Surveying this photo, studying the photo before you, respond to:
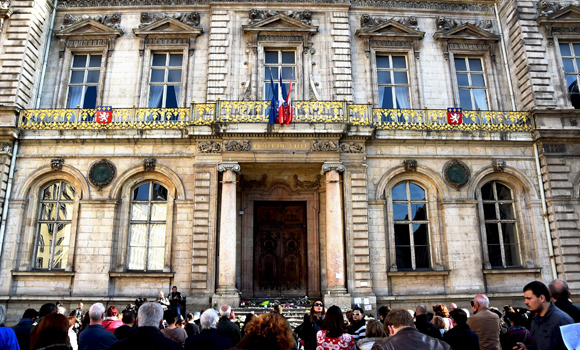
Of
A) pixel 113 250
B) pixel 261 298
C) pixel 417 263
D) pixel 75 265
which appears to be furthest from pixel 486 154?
pixel 75 265

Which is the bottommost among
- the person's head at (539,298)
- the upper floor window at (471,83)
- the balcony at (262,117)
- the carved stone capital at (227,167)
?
the person's head at (539,298)

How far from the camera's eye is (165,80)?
16.9 metres

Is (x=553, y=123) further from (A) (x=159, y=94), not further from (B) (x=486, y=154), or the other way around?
(A) (x=159, y=94)

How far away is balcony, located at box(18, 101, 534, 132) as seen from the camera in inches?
581

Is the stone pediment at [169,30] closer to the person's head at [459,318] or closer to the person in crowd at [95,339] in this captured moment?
the person in crowd at [95,339]

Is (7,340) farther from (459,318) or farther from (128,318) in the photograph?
(459,318)

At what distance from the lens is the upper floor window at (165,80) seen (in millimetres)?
16672

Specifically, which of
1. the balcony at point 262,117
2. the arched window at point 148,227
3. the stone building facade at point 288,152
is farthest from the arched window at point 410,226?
the arched window at point 148,227

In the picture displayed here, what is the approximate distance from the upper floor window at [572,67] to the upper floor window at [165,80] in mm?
15846

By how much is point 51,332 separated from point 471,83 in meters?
17.5

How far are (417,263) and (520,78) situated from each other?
8696mm

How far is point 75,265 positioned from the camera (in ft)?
46.9

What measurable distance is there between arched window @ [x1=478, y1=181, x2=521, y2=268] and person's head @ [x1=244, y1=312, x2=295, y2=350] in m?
13.8

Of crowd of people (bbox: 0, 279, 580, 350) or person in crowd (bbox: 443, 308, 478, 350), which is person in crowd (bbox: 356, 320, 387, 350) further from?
person in crowd (bbox: 443, 308, 478, 350)
